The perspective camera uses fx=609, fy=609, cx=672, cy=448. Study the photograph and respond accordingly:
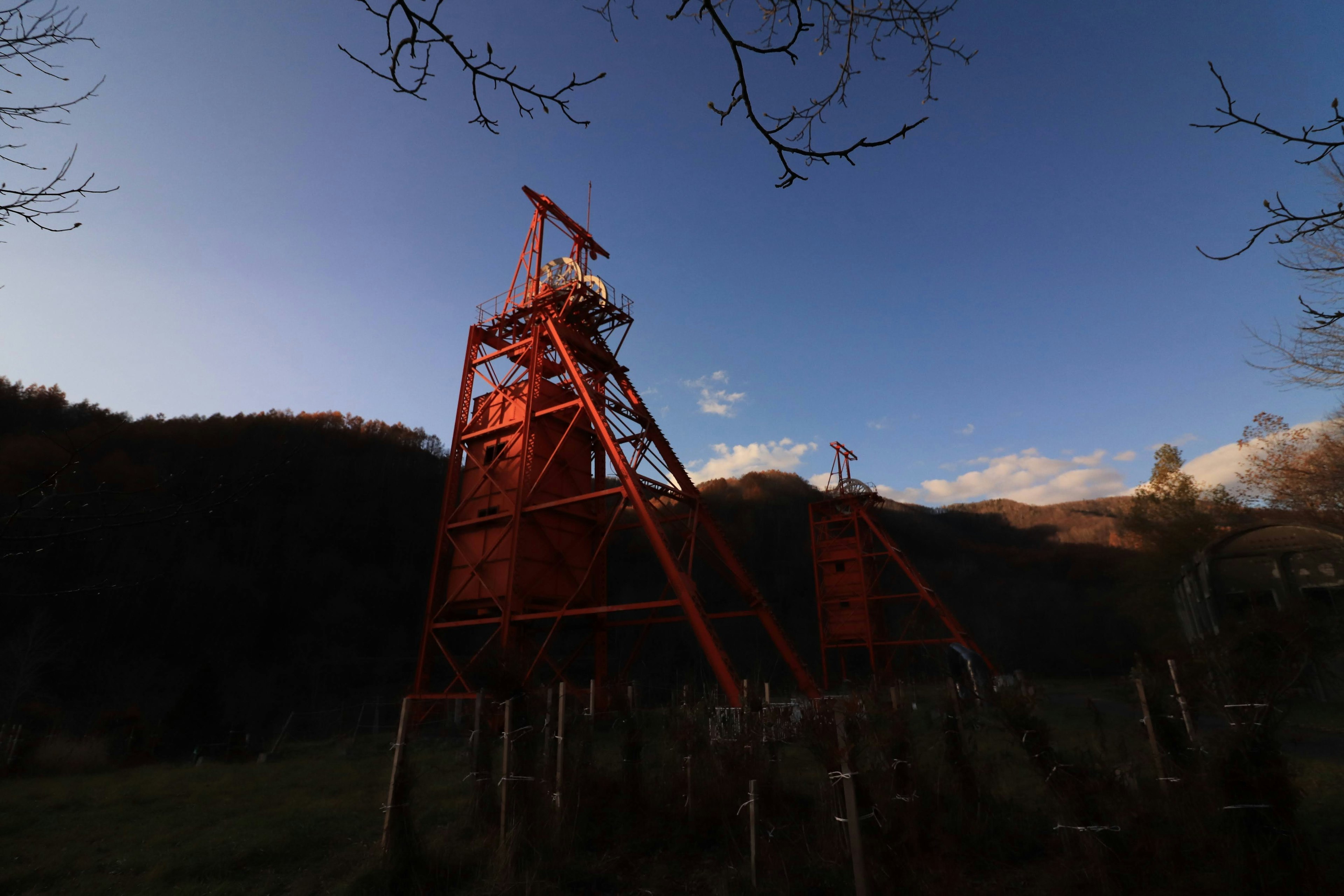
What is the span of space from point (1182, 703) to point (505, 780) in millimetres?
7009

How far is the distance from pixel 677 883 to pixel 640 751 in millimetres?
1893

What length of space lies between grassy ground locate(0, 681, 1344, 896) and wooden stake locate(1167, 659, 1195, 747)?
502 millimetres

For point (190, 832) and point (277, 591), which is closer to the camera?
point (190, 832)

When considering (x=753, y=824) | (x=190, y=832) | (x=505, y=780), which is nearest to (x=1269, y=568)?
(x=753, y=824)

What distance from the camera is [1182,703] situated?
620cm

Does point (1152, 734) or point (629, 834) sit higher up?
point (1152, 734)

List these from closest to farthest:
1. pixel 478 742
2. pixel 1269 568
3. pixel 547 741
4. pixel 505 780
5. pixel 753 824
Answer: pixel 753 824, pixel 505 780, pixel 478 742, pixel 547 741, pixel 1269 568

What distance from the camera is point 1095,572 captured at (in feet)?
173

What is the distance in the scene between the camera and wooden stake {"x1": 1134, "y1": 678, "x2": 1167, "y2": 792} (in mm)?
6035

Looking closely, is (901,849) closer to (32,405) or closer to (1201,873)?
(1201,873)

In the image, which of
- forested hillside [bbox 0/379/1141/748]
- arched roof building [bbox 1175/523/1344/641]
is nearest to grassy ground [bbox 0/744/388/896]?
forested hillside [bbox 0/379/1141/748]

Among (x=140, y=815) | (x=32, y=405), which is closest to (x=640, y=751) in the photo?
(x=140, y=815)

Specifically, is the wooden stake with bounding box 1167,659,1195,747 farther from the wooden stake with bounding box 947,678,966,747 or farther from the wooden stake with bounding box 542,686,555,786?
the wooden stake with bounding box 542,686,555,786

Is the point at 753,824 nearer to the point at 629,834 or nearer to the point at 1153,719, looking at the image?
the point at 629,834
